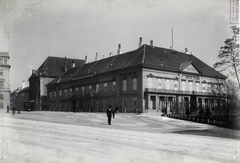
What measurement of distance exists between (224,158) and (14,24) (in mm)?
11520

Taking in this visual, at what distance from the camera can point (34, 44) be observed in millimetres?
16391

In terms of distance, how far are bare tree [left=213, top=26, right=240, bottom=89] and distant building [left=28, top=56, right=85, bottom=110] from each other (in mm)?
62280

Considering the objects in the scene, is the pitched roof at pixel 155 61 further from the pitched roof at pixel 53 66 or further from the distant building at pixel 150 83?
the pitched roof at pixel 53 66

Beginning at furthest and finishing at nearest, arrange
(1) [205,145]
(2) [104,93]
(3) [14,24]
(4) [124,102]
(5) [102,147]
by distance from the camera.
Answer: (2) [104,93], (4) [124,102], (3) [14,24], (1) [205,145], (5) [102,147]

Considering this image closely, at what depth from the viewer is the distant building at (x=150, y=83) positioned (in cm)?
4294

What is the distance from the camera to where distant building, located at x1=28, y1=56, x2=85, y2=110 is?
74250 millimetres

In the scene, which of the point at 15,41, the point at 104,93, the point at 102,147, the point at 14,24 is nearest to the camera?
the point at 102,147

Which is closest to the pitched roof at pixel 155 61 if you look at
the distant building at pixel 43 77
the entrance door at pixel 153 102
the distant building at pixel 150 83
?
the distant building at pixel 150 83

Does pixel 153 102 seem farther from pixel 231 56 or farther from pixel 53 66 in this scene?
pixel 53 66

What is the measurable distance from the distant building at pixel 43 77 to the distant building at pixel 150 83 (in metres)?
23.0

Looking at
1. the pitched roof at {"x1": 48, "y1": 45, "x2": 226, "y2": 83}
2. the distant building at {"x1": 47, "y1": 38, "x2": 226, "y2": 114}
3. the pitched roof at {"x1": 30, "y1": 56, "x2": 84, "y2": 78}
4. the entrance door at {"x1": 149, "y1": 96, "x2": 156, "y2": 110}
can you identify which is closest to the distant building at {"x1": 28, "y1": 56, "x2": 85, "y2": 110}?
the pitched roof at {"x1": 30, "y1": 56, "x2": 84, "y2": 78}

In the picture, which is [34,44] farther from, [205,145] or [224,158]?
[224,158]

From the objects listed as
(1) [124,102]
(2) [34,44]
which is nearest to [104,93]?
(1) [124,102]

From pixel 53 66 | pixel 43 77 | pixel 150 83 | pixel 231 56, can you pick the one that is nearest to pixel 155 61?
pixel 150 83
